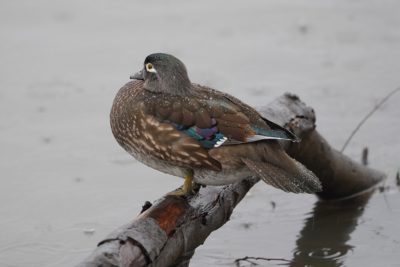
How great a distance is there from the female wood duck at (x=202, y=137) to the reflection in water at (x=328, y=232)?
95cm

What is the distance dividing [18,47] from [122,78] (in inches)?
48.7

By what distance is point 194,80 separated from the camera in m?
7.41

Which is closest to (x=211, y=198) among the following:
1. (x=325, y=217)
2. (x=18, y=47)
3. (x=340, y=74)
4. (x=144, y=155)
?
(x=144, y=155)

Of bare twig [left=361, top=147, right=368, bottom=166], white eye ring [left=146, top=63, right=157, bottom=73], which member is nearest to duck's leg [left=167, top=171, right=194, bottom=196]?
white eye ring [left=146, top=63, right=157, bottom=73]

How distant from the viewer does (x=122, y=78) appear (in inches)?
295

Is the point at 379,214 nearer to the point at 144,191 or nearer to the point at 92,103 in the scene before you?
the point at 144,191

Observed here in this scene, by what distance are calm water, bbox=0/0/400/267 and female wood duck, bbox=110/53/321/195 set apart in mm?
900

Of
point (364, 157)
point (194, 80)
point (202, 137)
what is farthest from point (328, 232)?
point (194, 80)

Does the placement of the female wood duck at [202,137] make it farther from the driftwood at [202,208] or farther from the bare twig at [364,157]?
the bare twig at [364,157]

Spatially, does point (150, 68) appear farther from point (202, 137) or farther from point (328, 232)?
point (328, 232)

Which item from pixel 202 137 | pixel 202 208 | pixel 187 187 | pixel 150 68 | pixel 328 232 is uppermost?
pixel 150 68

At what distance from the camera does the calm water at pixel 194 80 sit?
505cm

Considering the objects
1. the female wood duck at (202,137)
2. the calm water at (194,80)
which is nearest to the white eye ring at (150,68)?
the female wood duck at (202,137)

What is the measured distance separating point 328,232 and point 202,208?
1420mm
